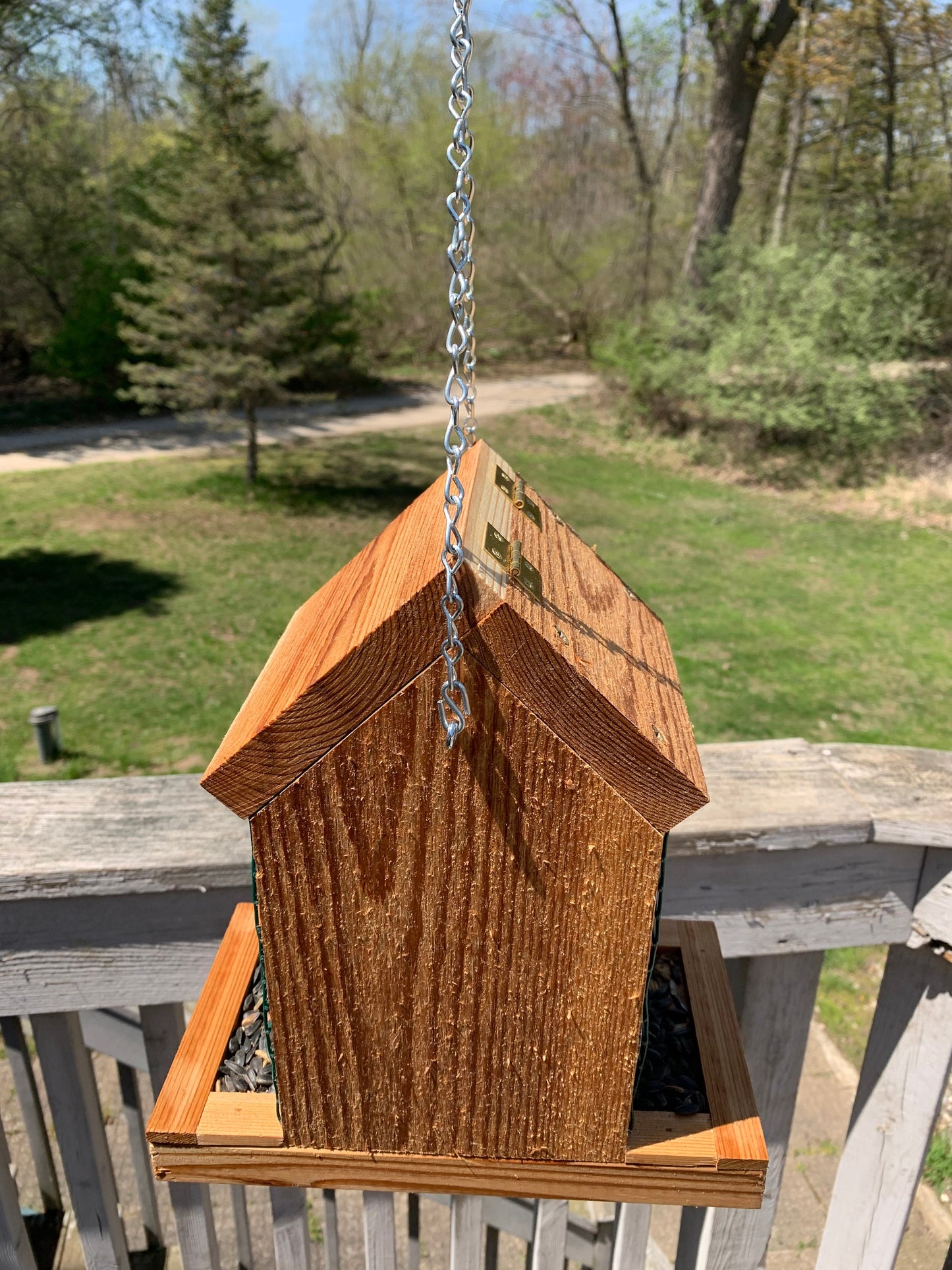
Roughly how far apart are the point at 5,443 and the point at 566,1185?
14.4m

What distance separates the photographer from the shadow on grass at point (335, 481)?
1115 cm

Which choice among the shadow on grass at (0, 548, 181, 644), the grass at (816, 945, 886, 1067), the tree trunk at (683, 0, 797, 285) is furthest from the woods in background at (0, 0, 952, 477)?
the grass at (816, 945, 886, 1067)

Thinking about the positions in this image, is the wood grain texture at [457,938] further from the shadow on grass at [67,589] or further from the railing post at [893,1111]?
the shadow on grass at [67,589]

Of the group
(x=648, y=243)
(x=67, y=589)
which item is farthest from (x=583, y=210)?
(x=67, y=589)

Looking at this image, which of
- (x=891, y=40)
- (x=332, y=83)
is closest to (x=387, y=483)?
(x=891, y=40)

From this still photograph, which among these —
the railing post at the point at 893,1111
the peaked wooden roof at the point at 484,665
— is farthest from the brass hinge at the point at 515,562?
the railing post at the point at 893,1111

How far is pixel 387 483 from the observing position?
39.8 feet

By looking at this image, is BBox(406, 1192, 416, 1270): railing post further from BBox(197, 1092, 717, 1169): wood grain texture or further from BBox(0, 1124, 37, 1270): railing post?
BBox(197, 1092, 717, 1169): wood grain texture

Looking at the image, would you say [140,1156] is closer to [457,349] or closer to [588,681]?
[588,681]

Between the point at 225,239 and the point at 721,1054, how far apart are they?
1017 cm

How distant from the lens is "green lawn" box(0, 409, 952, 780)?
250 inches

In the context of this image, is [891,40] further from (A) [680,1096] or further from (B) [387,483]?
(A) [680,1096]

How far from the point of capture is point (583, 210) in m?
22.5

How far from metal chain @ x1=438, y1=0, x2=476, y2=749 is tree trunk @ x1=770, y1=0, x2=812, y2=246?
14.6m
